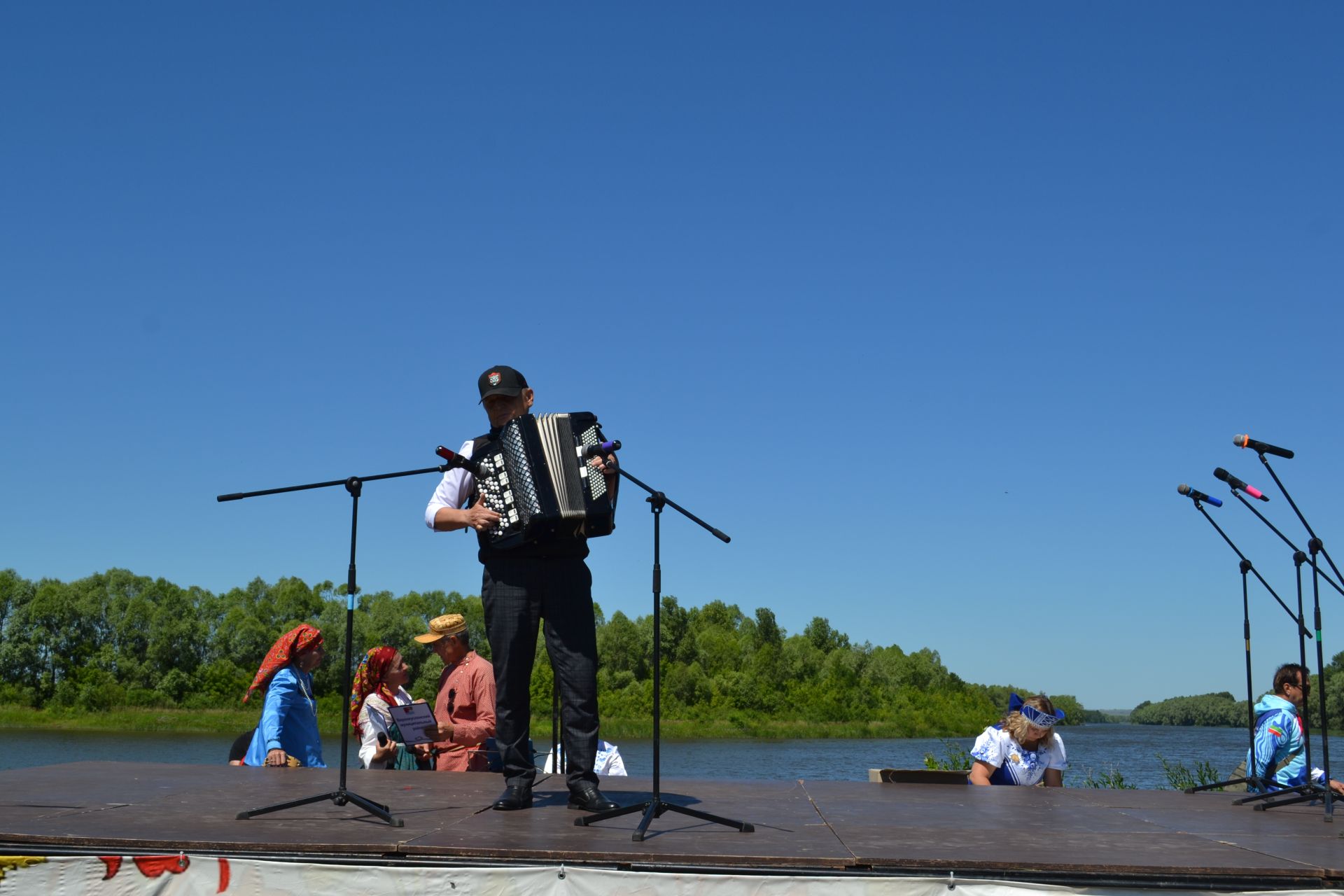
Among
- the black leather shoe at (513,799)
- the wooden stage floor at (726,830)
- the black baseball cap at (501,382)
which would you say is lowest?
the wooden stage floor at (726,830)

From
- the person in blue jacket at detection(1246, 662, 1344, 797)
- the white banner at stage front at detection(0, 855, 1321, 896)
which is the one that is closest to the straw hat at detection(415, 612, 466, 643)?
the white banner at stage front at detection(0, 855, 1321, 896)

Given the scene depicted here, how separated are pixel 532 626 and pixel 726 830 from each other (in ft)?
3.77

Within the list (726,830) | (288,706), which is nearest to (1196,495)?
(726,830)

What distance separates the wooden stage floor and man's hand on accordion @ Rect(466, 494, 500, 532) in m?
1.17

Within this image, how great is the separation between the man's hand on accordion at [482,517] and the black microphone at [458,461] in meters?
0.12

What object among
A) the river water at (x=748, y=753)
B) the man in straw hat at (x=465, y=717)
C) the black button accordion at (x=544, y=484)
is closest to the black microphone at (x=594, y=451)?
the black button accordion at (x=544, y=484)

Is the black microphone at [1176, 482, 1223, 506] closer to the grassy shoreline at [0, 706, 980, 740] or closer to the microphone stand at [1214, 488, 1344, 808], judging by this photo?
the microphone stand at [1214, 488, 1344, 808]

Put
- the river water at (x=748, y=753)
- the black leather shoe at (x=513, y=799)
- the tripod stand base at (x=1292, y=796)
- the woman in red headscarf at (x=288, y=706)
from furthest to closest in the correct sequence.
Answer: the river water at (x=748, y=753)
the woman in red headscarf at (x=288, y=706)
the tripod stand base at (x=1292, y=796)
the black leather shoe at (x=513, y=799)

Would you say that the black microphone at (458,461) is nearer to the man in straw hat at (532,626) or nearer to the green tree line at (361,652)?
the man in straw hat at (532,626)

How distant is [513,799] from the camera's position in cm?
479

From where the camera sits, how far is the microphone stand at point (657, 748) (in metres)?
4.20

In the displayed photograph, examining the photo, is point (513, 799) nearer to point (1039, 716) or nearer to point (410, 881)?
point (410, 881)

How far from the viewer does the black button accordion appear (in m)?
4.48

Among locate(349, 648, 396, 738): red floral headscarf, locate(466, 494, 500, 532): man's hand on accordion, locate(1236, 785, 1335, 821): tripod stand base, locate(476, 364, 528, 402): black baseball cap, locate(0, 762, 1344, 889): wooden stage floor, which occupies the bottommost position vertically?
locate(1236, 785, 1335, 821): tripod stand base
